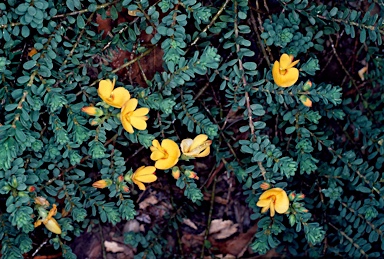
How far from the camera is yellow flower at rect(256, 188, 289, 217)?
2414 millimetres

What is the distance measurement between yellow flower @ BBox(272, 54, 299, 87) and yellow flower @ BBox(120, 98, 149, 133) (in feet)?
2.15

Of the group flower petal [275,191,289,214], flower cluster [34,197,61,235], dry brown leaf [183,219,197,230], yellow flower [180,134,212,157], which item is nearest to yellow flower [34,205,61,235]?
flower cluster [34,197,61,235]

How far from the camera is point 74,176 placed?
2756 millimetres

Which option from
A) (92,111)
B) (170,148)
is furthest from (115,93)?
(170,148)

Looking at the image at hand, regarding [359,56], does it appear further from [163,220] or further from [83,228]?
[83,228]

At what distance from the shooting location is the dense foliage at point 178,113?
2.49 m

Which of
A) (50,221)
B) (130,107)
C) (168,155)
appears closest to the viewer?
(130,107)

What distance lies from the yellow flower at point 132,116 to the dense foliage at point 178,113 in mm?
116

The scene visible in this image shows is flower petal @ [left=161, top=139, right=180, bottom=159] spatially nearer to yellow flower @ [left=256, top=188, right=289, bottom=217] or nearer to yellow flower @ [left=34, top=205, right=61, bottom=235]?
yellow flower @ [left=256, top=188, right=289, bottom=217]

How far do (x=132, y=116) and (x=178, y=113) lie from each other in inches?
17.8

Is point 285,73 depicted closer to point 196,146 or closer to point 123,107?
point 196,146

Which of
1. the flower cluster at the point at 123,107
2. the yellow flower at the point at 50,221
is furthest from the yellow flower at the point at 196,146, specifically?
the yellow flower at the point at 50,221

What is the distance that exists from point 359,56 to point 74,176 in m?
2.04

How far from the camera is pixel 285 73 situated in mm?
2475
